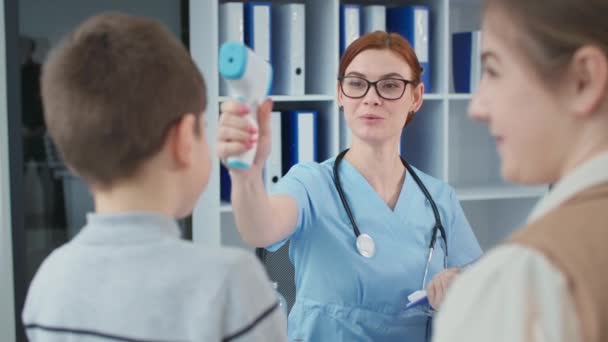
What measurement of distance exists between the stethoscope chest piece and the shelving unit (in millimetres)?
895

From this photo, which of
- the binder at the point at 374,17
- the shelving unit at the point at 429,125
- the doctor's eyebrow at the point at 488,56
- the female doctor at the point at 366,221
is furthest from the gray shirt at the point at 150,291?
the binder at the point at 374,17

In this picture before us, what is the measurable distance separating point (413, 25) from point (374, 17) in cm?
15

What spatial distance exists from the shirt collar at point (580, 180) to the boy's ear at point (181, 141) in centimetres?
44

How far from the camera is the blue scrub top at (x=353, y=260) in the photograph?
1501 millimetres

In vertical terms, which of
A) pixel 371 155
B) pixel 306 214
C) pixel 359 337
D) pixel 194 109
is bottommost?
pixel 359 337

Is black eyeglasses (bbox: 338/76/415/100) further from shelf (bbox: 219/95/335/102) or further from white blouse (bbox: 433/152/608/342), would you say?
white blouse (bbox: 433/152/608/342)

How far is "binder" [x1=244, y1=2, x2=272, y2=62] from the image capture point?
2.32 m

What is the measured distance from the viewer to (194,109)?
93cm

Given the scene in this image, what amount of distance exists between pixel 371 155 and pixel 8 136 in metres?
1.38

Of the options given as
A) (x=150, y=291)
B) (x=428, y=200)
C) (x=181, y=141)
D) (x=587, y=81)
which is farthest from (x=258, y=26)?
(x=587, y=81)

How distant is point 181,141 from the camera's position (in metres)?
0.89

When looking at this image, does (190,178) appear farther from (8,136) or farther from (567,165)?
(8,136)

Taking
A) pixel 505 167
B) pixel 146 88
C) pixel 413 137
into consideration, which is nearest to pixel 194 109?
pixel 146 88

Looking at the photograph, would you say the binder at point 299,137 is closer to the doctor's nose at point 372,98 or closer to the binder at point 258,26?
the binder at point 258,26
